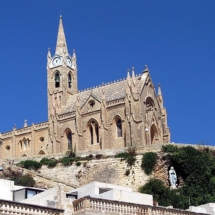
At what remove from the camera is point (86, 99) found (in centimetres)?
8156

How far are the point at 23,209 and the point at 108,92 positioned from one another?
194ft

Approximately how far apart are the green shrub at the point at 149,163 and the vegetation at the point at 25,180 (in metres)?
10.6

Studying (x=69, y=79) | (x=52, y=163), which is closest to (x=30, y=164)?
(x=52, y=163)

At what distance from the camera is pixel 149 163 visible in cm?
5847

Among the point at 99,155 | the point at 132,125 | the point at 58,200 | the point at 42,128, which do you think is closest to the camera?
the point at 58,200

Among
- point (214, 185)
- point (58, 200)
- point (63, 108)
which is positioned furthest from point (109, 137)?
point (58, 200)

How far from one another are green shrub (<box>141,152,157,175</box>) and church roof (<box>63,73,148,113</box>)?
1780 cm

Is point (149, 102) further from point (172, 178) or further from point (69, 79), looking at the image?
point (172, 178)

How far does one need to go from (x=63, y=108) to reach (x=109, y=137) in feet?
36.0

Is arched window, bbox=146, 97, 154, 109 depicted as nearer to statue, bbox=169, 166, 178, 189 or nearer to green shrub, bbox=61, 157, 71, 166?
green shrub, bbox=61, 157, 71, 166

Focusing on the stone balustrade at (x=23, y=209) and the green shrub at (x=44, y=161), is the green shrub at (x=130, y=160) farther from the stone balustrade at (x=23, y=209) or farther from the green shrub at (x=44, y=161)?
the stone balustrade at (x=23, y=209)

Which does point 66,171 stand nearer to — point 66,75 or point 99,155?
point 99,155

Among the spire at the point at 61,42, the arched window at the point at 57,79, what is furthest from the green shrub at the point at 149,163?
the spire at the point at 61,42

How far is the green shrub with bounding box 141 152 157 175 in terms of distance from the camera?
58.2m
